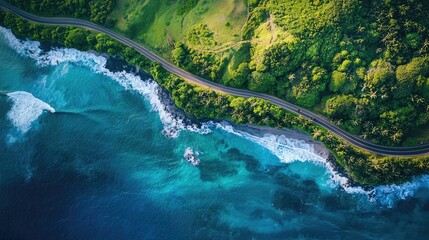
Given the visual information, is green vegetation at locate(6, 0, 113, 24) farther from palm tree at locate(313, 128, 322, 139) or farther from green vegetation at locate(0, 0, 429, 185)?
palm tree at locate(313, 128, 322, 139)

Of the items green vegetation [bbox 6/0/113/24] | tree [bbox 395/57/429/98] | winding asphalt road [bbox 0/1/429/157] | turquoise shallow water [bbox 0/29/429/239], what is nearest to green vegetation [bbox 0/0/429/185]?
tree [bbox 395/57/429/98]

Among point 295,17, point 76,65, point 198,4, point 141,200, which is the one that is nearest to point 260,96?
point 295,17

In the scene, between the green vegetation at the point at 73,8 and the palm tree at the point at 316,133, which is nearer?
the palm tree at the point at 316,133

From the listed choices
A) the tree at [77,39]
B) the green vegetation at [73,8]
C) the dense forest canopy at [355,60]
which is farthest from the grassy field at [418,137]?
the tree at [77,39]

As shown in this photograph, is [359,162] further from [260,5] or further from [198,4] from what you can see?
[198,4]

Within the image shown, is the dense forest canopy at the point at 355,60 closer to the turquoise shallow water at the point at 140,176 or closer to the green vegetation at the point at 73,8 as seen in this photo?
the turquoise shallow water at the point at 140,176
